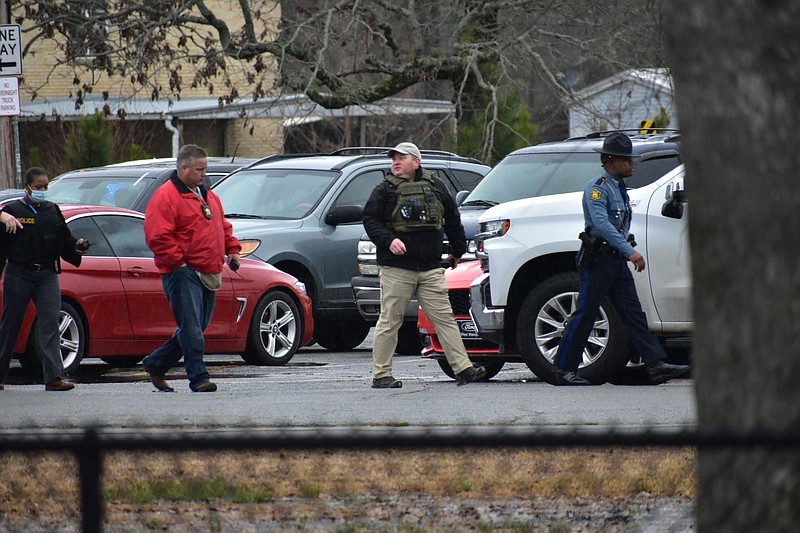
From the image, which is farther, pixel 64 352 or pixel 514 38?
pixel 514 38

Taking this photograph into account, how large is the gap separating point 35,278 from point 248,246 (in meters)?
3.97

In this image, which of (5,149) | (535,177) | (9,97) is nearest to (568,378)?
(535,177)

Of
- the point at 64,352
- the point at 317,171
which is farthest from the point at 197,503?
the point at 317,171

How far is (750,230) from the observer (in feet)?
9.19

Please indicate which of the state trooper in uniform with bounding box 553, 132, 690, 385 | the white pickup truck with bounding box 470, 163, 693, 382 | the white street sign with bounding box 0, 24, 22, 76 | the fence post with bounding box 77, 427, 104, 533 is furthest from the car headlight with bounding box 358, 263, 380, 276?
the fence post with bounding box 77, 427, 104, 533

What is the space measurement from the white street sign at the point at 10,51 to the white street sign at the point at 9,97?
0.35ft

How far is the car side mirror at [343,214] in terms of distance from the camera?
14.6m

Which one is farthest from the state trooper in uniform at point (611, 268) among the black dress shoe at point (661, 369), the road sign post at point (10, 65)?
the road sign post at point (10, 65)

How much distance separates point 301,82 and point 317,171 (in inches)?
372

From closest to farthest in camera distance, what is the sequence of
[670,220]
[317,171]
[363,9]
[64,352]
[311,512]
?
[311,512] → [670,220] → [64,352] → [317,171] → [363,9]

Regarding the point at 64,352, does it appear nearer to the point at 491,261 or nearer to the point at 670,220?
the point at 491,261

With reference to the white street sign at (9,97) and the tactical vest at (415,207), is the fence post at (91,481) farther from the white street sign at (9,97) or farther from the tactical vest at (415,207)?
the white street sign at (9,97)

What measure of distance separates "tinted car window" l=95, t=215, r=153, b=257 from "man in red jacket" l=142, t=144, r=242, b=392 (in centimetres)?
216

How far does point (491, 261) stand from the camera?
10719mm
